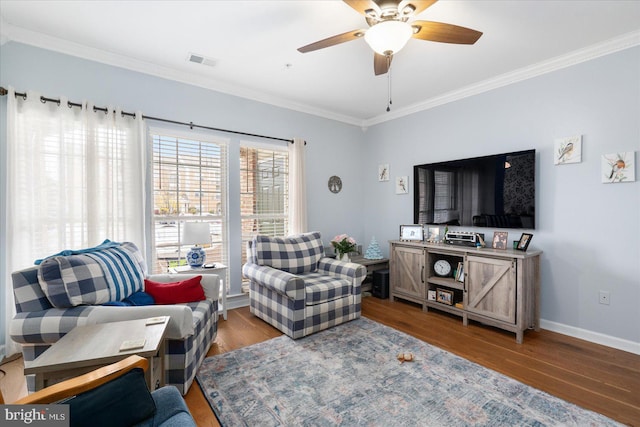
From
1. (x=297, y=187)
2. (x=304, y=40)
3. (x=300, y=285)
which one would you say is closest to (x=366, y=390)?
(x=300, y=285)

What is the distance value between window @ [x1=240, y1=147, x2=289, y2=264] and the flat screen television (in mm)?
1853

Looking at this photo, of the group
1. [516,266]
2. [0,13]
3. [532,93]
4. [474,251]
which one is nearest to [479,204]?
[474,251]

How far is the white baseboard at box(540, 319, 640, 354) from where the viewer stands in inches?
103

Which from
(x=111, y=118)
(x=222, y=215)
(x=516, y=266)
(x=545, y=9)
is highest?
(x=545, y=9)

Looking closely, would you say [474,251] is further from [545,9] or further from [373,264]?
[545,9]

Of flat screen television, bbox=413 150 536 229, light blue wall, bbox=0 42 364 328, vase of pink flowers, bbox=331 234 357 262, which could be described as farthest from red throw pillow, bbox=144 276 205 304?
flat screen television, bbox=413 150 536 229

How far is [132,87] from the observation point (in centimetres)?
306

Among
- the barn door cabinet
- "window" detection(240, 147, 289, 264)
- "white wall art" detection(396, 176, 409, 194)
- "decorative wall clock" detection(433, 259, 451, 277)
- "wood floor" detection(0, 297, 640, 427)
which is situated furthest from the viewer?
"white wall art" detection(396, 176, 409, 194)

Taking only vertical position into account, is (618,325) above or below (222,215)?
below

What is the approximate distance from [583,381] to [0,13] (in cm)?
514

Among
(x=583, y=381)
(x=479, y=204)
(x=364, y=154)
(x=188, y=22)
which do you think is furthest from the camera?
(x=364, y=154)

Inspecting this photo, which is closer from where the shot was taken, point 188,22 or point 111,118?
point 188,22

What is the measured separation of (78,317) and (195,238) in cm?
131

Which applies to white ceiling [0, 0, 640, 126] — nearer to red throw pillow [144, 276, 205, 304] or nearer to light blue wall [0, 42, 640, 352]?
light blue wall [0, 42, 640, 352]
